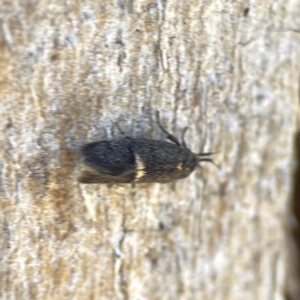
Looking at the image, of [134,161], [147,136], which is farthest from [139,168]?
[147,136]

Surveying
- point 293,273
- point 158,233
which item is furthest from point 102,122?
→ point 293,273

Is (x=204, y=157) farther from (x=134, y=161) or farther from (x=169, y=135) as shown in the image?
(x=134, y=161)

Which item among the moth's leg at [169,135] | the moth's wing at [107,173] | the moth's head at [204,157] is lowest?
the moth's wing at [107,173]

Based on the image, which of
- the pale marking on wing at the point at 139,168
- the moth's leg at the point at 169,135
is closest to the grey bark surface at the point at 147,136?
the moth's leg at the point at 169,135

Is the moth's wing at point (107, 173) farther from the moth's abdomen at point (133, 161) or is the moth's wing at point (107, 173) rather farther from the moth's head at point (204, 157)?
the moth's head at point (204, 157)

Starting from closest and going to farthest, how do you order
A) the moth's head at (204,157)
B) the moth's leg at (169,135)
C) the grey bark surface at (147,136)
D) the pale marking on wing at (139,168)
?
1. the grey bark surface at (147,136)
2. the pale marking on wing at (139,168)
3. the moth's leg at (169,135)
4. the moth's head at (204,157)

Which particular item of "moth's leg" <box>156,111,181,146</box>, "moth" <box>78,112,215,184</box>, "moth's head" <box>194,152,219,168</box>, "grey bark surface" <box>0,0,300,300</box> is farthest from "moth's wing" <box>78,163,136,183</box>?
"moth's head" <box>194,152,219,168</box>

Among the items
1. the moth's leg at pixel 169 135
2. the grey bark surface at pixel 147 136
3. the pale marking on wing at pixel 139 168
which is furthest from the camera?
the moth's leg at pixel 169 135
